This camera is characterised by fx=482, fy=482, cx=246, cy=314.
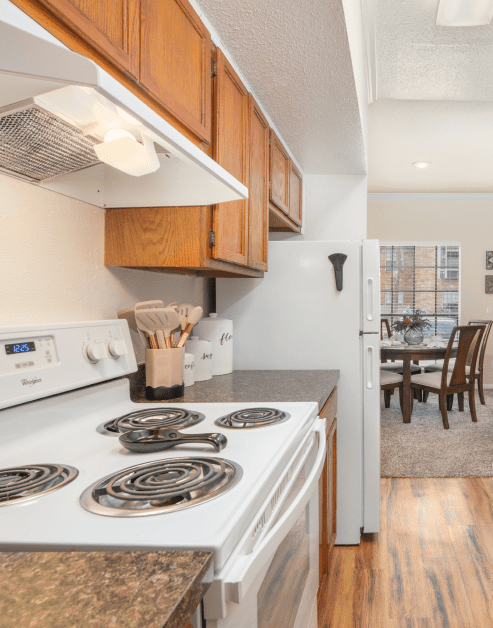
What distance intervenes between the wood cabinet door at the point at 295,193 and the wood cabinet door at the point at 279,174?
0.09 meters

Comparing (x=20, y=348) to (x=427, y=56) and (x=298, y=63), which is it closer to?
(x=298, y=63)

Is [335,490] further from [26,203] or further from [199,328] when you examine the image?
[26,203]

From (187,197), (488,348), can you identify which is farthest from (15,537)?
(488,348)

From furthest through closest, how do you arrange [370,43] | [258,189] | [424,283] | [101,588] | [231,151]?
[424,283] < [370,43] < [258,189] < [231,151] < [101,588]

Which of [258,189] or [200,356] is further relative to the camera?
[258,189]

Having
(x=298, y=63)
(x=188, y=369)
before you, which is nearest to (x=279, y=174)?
(x=298, y=63)

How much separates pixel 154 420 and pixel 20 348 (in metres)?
0.37

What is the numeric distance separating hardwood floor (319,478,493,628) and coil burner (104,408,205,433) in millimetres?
1028

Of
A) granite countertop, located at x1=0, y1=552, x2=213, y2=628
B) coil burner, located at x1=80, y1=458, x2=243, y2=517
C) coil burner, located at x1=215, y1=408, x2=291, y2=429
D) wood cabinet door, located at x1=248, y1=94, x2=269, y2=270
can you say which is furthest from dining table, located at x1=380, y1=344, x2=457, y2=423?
granite countertop, located at x1=0, y1=552, x2=213, y2=628

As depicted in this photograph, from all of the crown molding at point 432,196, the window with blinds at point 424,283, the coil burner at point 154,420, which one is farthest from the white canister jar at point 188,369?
the crown molding at point 432,196

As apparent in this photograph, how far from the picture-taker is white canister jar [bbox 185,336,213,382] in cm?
192

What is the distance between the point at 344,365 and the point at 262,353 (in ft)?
1.28

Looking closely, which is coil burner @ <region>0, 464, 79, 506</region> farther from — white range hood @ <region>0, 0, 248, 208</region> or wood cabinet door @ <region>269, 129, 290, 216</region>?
wood cabinet door @ <region>269, 129, 290, 216</region>

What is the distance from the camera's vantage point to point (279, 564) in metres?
0.89
